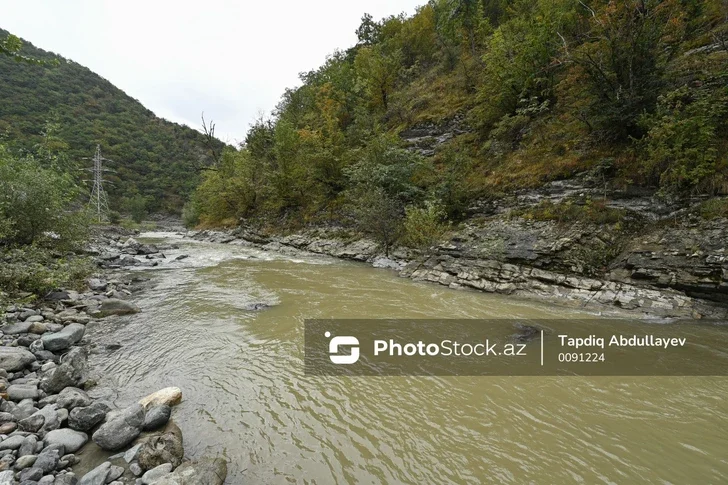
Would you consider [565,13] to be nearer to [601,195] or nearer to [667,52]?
[667,52]

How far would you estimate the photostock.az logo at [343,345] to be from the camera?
233 inches

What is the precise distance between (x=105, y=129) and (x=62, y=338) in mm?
89228

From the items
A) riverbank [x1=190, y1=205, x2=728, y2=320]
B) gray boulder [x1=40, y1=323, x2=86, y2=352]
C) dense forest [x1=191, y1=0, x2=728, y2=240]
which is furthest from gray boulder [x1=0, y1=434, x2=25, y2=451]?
dense forest [x1=191, y1=0, x2=728, y2=240]

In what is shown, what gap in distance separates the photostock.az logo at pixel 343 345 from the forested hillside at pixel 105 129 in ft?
204

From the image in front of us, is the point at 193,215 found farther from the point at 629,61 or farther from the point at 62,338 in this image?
the point at 629,61

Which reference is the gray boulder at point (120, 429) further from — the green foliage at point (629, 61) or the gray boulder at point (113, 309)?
the green foliage at point (629, 61)

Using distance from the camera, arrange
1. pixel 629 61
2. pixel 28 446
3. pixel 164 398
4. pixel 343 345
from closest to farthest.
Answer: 1. pixel 28 446
2. pixel 164 398
3. pixel 343 345
4. pixel 629 61

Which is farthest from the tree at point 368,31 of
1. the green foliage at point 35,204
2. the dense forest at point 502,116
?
the green foliage at point 35,204

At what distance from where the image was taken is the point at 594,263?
1012 centimetres

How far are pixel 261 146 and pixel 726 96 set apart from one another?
122ft

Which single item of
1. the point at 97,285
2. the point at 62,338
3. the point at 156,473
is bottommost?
the point at 156,473

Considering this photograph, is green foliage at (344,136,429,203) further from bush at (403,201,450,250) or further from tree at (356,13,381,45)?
tree at (356,13,381,45)

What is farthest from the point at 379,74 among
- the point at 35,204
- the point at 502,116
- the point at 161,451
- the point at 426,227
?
the point at 161,451

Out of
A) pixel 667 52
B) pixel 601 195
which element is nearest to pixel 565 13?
pixel 667 52
